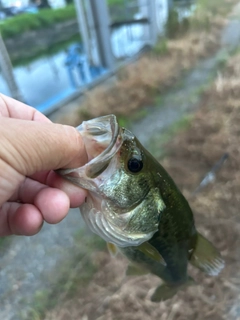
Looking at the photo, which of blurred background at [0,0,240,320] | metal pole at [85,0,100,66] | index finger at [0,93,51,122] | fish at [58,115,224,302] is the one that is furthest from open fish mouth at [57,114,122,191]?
metal pole at [85,0,100,66]

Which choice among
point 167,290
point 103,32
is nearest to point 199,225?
point 167,290

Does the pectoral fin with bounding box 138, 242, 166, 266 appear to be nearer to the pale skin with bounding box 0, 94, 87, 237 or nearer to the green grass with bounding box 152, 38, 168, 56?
the pale skin with bounding box 0, 94, 87, 237

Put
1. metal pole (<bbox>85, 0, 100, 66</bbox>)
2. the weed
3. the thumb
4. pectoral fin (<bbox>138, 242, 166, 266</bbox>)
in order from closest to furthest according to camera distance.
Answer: the thumb → pectoral fin (<bbox>138, 242, 166, 266</bbox>) → the weed → metal pole (<bbox>85, 0, 100, 66</bbox>)

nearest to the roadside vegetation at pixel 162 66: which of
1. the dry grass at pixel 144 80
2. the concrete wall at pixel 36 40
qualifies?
the dry grass at pixel 144 80

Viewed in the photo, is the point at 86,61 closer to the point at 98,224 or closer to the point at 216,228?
the point at 216,228

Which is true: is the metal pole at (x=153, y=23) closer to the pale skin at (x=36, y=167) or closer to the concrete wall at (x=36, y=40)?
the concrete wall at (x=36, y=40)

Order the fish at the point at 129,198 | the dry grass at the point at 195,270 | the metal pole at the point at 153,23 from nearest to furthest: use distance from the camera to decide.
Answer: the fish at the point at 129,198, the dry grass at the point at 195,270, the metal pole at the point at 153,23
